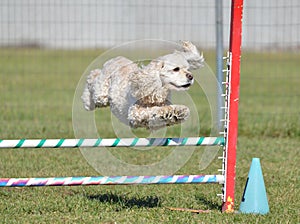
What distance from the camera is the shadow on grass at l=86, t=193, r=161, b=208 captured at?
15.3 ft

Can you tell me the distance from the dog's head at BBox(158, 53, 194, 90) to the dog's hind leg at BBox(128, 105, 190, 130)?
0.48 feet

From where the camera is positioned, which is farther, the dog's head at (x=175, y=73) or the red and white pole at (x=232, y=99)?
the dog's head at (x=175, y=73)

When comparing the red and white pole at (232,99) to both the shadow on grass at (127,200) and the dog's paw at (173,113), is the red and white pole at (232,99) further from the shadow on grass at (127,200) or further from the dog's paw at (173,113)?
the shadow on grass at (127,200)

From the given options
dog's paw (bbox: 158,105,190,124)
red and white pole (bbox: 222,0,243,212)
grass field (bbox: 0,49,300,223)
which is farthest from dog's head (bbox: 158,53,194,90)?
grass field (bbox: 0,49,300,223)

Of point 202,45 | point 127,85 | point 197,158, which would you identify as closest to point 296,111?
point 202,45

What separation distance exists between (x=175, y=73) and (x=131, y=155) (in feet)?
7.93

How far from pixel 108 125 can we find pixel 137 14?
1.42 m

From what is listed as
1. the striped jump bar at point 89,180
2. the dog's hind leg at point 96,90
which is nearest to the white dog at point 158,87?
the dog's hind leg at point 96,90

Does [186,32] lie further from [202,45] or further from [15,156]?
[15,156]

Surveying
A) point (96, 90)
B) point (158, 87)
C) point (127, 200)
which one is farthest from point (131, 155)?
point (158, 87)

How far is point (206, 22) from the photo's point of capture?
842cm

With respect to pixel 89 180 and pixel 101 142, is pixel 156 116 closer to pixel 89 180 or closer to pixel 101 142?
pixel 101 142

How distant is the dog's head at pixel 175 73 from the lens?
4.36 m

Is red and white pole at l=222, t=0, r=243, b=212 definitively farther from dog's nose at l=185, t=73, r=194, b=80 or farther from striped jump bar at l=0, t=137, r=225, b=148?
dog's nose at l=185, t=73, r=194, b=80
